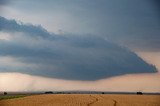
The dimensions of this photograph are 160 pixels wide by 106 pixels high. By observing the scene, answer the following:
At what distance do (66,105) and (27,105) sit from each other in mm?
4625

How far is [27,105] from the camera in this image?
38781 millimetres

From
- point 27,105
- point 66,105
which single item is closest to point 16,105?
point 27,105

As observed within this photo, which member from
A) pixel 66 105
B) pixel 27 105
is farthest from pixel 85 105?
pixel 27 105

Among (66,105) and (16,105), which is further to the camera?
(16,105)

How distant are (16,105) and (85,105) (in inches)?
297

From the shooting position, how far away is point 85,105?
36.5 m

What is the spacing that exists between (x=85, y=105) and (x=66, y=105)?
1.83 meters

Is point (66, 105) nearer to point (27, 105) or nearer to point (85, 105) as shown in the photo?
point (85, 105)

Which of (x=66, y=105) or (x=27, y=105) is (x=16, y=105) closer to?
(x=27, y=105)

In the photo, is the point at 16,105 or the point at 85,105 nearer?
the point at 85,105

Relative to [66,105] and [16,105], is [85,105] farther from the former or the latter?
[16,105]
